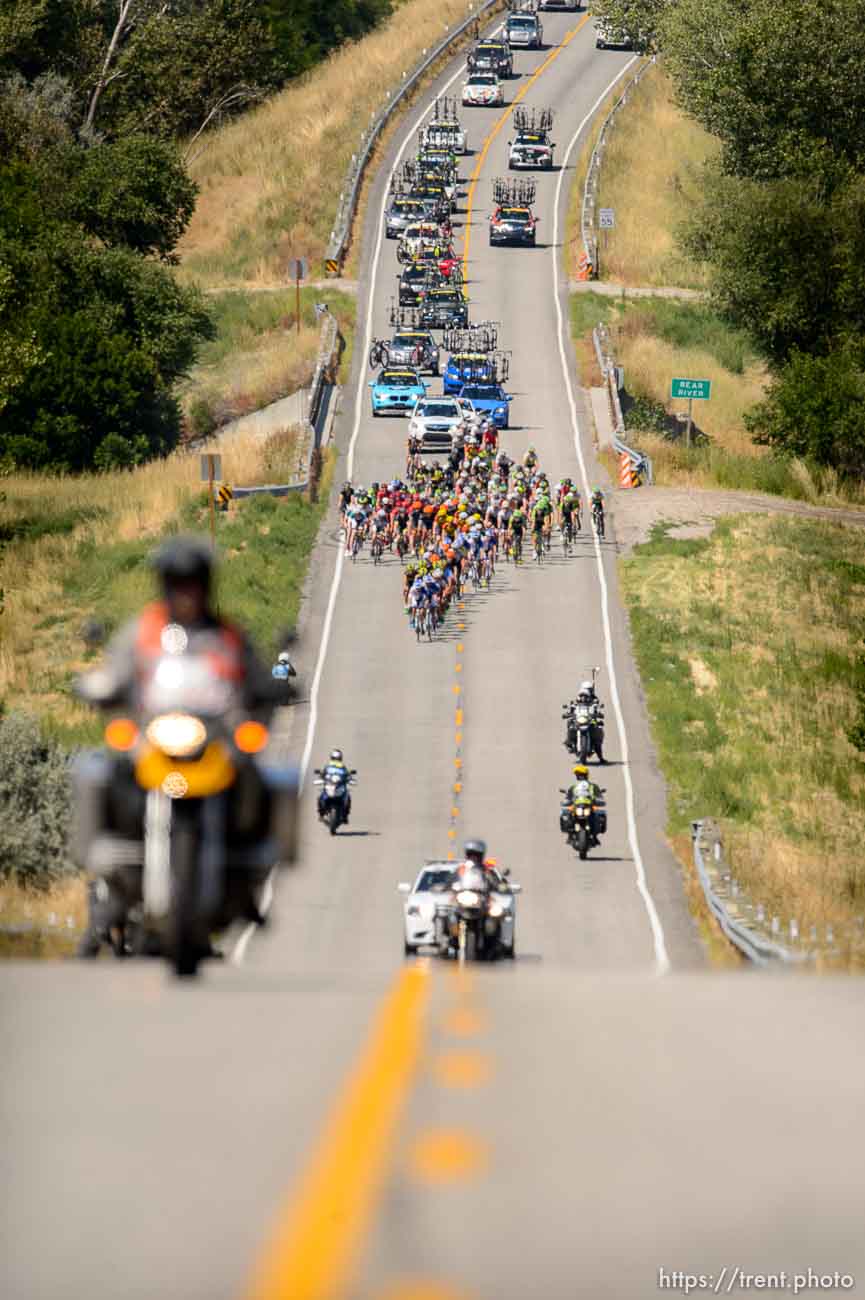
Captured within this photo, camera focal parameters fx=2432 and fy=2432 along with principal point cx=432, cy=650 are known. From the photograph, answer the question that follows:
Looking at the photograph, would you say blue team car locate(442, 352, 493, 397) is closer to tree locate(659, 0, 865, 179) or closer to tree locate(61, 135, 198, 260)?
tree locate(659, 0, 865, 179)

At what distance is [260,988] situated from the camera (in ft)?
40.5

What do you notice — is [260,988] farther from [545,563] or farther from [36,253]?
[36,253]

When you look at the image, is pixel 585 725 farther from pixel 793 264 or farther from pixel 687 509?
pixel 793 264

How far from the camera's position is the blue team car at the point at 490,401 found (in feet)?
251

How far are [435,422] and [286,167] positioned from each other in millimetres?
42290

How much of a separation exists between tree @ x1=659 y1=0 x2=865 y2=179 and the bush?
5664 centimetres

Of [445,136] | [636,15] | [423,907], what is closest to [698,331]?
[445,136]

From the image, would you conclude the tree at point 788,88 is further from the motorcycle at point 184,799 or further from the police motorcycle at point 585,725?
the motorcycle at point 184,799

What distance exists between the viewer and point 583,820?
39.7 meters

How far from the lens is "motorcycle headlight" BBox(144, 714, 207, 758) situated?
34.8ft

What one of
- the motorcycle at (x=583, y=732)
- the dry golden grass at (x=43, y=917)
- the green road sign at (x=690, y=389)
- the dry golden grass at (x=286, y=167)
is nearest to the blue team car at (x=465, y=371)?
the green road sign at (x=690, y=389)

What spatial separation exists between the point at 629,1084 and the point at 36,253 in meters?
78.8

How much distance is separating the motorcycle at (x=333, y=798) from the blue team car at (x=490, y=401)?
115ft

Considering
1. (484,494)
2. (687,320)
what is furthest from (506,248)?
(484,494)
